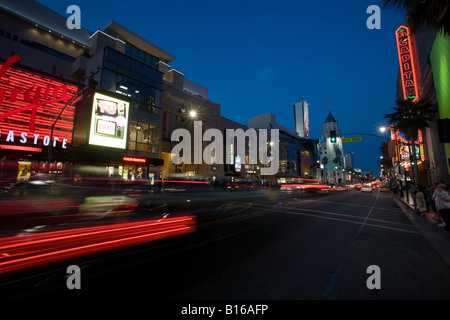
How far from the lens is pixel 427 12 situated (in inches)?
307

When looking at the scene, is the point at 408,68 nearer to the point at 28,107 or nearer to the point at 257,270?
the point at 257,270

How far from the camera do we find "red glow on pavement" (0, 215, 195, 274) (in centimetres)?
433

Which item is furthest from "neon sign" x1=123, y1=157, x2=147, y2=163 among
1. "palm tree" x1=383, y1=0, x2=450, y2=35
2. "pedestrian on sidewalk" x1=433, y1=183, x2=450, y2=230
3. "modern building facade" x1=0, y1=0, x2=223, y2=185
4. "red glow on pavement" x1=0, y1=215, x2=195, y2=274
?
"pedestrian on sidewalk" x1=433, y1=183, x2=450, y2=230

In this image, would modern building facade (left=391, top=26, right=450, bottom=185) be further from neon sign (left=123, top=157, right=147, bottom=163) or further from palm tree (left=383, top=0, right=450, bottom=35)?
neon sign (left=123, top=157, right=147, bottom=163)

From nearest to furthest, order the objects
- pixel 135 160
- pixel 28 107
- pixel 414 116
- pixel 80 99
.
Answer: pixel 414 116 < pixel 28 107 < pixel 80 99 < pixel 135 160

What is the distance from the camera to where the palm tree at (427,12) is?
24.3 ft

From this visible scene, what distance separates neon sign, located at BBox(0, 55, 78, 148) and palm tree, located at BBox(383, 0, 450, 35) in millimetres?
29292

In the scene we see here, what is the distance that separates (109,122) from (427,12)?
75.5ft

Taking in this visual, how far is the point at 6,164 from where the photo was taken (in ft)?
69.9

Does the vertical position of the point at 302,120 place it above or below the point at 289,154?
above

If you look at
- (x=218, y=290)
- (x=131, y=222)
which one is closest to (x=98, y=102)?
(x=131, y=222)

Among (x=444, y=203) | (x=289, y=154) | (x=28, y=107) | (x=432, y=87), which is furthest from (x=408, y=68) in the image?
(x=289, y=154)

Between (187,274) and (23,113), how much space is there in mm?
33512
